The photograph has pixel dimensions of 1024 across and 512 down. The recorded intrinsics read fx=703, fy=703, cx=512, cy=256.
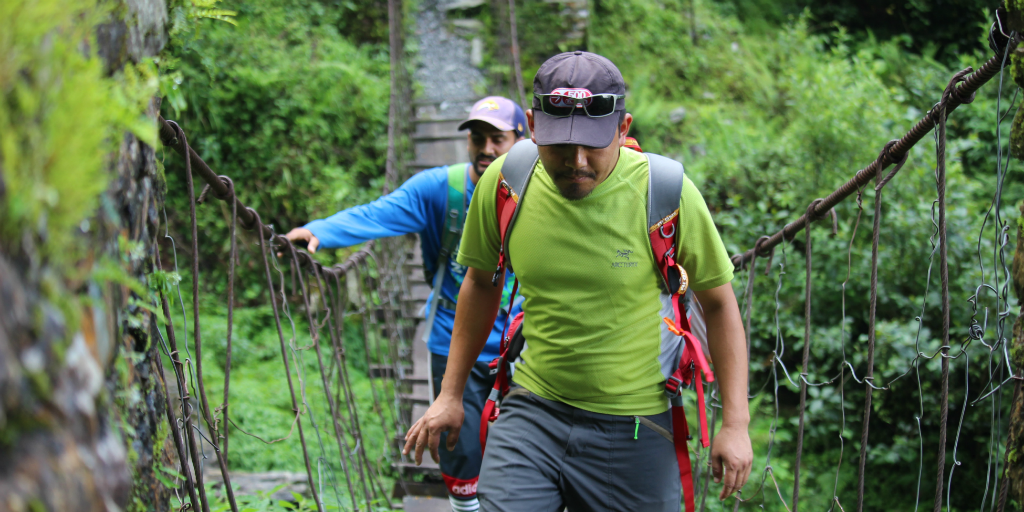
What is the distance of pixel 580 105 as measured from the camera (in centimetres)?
150

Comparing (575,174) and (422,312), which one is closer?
(575,174)

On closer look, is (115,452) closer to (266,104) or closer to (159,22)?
(159,22)

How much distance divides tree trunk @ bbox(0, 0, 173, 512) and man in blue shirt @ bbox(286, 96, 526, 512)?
1430 mm

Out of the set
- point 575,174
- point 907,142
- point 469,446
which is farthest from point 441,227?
point 907,142

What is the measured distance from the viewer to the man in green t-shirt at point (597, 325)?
155 cm

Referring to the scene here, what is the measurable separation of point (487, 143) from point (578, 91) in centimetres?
105

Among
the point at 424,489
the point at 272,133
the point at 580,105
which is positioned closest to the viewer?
the point at 580,105

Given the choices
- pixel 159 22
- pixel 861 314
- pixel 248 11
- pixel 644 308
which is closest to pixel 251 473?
pixel 644 308

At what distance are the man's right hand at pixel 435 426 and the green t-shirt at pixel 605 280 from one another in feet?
0.93

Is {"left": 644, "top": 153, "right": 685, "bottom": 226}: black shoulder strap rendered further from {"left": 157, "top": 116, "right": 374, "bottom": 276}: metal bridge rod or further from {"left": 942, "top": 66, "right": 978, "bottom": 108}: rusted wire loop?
{"left": 157, "top": 116, "right": 374, "bottom": 276}: metal bridge rod

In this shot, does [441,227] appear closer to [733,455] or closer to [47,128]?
[733,455]

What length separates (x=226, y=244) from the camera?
6.14 metres

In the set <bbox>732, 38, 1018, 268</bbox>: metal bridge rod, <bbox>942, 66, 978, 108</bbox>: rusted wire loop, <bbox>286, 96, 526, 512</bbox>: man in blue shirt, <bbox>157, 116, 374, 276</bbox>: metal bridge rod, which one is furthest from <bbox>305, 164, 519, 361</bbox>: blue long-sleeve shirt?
<bbox>942, 66, 978, 108</bbox>: rusted wire loop

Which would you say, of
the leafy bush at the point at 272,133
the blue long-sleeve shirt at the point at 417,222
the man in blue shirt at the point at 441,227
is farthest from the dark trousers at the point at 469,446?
the leafy bush at the point at 272,133
